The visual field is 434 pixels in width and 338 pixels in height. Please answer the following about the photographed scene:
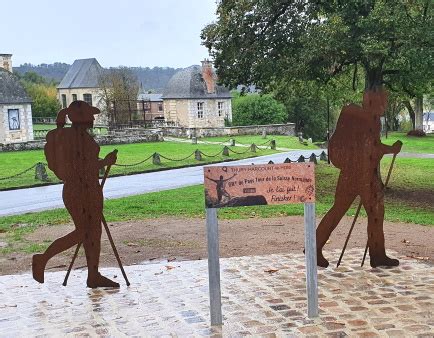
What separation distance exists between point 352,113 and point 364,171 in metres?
0.81

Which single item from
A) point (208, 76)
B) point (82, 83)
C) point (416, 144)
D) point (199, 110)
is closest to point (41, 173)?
point (416, 144)

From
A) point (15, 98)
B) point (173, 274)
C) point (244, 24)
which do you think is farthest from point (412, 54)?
point (15, 98)

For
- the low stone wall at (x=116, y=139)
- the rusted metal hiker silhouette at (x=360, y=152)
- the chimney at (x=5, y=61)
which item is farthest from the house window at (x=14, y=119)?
the rusted metal hiker silhouette at (x=360, y=152)

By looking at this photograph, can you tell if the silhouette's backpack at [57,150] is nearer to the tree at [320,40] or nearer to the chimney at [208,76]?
the tree at [320,40]

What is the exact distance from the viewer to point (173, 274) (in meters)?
8.00

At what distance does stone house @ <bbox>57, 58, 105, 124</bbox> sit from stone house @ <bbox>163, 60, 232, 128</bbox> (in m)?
11.6

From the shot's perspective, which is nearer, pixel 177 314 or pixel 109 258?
pixel 177 314

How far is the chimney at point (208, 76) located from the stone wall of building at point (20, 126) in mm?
17307

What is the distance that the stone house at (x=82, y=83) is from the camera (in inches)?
2440

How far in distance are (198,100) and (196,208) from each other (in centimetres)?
3805

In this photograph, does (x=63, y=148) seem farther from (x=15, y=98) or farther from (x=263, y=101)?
(x=263, y=101)

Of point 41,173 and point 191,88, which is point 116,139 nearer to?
point 191,88

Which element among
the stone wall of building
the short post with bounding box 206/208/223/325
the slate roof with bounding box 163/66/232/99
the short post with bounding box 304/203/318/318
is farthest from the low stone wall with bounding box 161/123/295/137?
the short post with bounding box 206/208/223/325

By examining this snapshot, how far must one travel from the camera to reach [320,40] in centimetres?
1436
